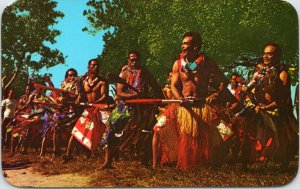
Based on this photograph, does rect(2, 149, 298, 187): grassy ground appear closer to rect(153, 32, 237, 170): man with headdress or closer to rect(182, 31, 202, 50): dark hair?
rect(153, 32, 237, 170): man with headdress

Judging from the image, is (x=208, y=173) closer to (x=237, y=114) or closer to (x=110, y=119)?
(x=237, y=114)

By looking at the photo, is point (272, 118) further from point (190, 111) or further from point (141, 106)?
point (141, 106)

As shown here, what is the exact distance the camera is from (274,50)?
5172mm

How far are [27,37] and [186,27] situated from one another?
60.3 inches

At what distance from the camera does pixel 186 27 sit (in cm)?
520

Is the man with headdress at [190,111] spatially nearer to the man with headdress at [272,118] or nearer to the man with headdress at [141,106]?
the man with headdress at [141,106]

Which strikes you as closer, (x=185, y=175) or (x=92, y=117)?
(x=185, y=175)

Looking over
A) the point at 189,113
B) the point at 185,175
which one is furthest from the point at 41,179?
the point at 189,113

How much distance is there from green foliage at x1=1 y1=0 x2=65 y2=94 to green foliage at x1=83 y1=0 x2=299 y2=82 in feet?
1.19

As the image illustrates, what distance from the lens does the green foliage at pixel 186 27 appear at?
17.0ft

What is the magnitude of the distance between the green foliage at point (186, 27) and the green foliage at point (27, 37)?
363mm

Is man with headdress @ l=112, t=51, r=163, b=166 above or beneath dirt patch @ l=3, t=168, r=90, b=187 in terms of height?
above

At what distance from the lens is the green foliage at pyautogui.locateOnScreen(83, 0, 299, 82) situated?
517 centimetres

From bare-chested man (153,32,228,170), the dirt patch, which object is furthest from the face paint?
the dirt patch
